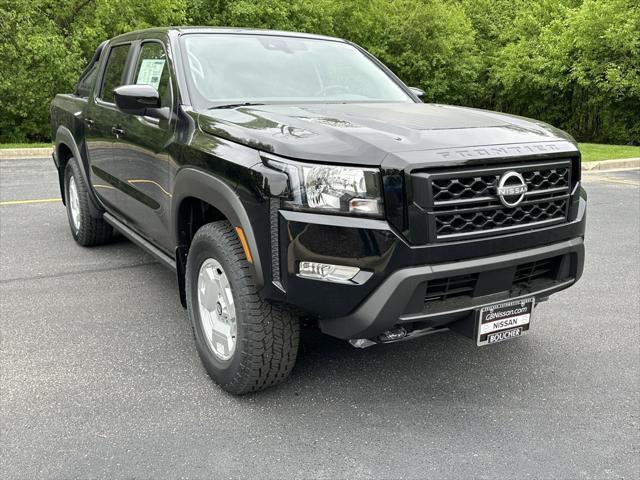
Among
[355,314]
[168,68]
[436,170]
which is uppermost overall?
[168,68]

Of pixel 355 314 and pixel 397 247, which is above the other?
pixel 397 247

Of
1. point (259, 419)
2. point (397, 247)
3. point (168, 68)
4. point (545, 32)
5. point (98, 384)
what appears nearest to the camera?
point (397, 247)

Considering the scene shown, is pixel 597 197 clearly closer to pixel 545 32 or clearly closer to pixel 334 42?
pixel 334 42

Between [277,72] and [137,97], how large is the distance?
0.90 m

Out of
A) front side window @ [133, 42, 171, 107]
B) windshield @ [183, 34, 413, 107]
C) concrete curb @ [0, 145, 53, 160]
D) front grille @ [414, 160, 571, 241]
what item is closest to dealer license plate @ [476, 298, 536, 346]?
front grille @ [414, 160, 571, 241]

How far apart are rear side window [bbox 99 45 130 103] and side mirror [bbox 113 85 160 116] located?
3.79 ft

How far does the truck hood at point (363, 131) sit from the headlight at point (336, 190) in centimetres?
5

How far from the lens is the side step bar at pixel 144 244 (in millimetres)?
3758

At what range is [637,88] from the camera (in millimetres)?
20031

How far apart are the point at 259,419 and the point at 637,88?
20944 mm

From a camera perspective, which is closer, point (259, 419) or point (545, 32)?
point (259, 419)

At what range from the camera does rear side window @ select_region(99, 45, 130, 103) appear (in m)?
4.62

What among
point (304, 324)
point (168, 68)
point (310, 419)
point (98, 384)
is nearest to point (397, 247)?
point (304, 324)

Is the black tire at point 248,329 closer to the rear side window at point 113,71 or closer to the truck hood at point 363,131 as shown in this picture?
the truck hood at point 363,131
